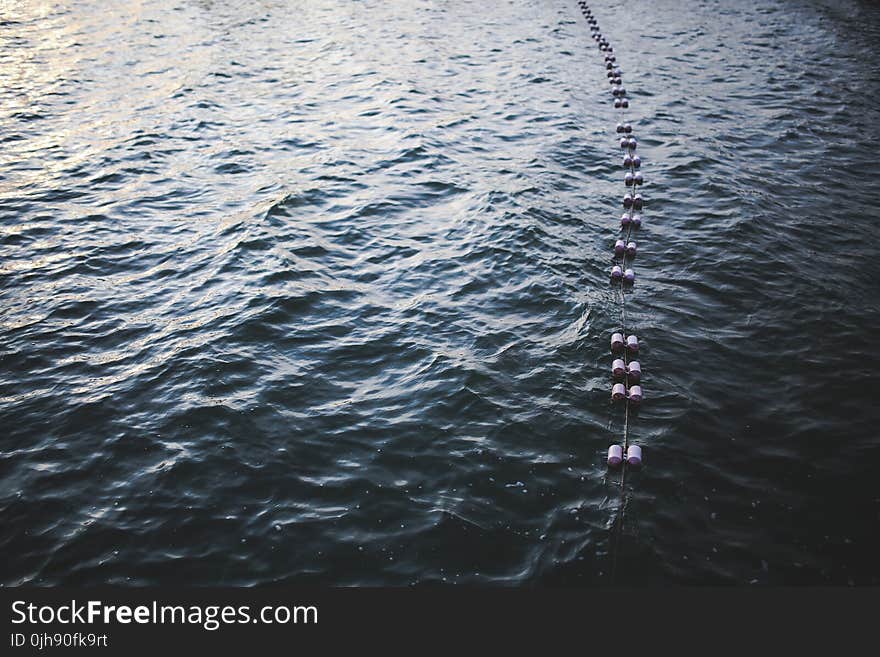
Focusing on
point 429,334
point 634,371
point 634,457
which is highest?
point 634,371

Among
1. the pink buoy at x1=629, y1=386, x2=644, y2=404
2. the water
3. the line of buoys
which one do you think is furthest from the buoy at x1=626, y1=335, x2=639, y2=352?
the pink buoy at x1=629, y1=386, x2=644, y2=404

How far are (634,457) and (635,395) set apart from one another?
1.40 metres

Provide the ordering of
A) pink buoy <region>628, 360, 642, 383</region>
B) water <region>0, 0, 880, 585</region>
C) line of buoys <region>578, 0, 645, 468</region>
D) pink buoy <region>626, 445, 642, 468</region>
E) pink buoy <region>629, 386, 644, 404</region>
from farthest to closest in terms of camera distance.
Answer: pink buoy <region>628, 360, 642, 383</region>
pink buoy <region>629, 386, 644, 404</region>
line of buoys <region>578, 0, 645, 468</region>
pink buoy <region>626, 445, 642, 468</region>
water <region>0, 0, 880, 585</region>

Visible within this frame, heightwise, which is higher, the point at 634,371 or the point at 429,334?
the point at 634,371

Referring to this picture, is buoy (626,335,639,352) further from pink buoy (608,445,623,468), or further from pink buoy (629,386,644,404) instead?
pink buoy (608,445,623,468)

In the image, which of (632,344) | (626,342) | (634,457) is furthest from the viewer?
(626,342)

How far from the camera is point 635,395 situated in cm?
1041

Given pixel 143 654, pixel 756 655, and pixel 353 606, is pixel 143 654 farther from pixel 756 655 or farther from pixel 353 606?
pixel 756 655

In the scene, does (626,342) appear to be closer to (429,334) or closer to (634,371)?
(634,371)

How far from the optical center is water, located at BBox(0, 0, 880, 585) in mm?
8500

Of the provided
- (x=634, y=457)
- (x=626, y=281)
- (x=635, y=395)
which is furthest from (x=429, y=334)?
(x=634, y=457)

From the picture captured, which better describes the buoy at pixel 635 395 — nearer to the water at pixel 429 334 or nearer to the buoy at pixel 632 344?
the water at pixel 429 334

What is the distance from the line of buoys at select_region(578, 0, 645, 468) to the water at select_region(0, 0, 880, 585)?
0.25 meters

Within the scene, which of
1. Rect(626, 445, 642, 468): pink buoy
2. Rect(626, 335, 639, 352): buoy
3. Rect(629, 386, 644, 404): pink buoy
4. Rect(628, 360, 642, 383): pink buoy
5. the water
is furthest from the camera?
Rect(626, 335, 639, 352): buoy
